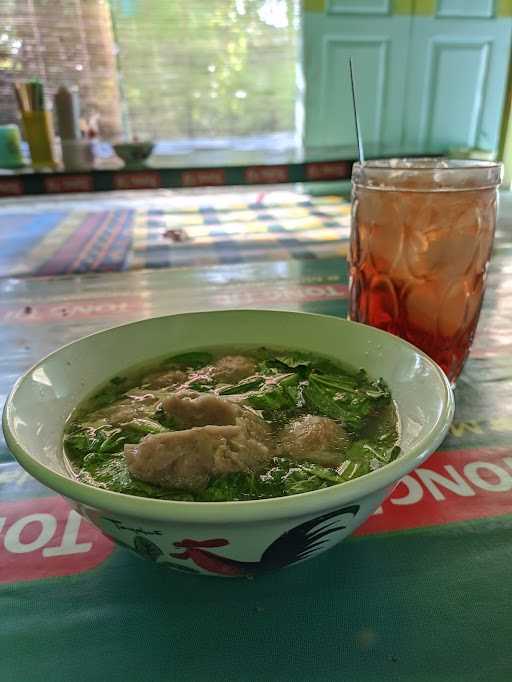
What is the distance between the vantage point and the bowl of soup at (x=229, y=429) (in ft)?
1.82

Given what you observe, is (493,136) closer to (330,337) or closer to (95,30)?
(95,30)

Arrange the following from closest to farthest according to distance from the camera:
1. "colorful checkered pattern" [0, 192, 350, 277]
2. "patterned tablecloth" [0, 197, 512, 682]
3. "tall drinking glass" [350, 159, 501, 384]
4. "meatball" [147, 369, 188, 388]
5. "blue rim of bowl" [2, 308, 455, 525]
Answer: "blue rim of bowl" [2, 308, 455, 525], "patterned tablecloth" [0, 197, 512, 682], "meatball" [147, 369, 188, 388], "tall drinking glass" [350, 159, 501, 384], "colorful checkered pattern" [0, 192, 350, 277]

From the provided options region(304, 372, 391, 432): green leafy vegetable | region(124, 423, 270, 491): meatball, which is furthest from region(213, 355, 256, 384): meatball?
region(124, 423, 270, 491): meatball

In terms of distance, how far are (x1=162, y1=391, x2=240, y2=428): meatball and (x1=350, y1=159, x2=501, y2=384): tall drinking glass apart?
1.79 ft

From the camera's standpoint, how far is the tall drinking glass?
3.59ft

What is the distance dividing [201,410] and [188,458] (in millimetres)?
139

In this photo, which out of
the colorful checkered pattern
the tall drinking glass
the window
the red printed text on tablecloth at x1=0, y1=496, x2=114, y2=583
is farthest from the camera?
the window

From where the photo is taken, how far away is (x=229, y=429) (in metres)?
0.77

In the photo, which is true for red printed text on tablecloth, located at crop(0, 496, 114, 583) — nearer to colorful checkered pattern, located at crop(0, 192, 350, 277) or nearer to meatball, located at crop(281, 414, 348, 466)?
meatball, located at crop(281, 414, 348, 466)

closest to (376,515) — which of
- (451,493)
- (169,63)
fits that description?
(451,493)

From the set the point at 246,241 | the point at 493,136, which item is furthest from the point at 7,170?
the point at 493,136

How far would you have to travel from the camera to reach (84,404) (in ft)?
2.93

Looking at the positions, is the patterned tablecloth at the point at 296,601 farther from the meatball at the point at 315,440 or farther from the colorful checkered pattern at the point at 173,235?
the colorful checkered pattern at the point at 173,235

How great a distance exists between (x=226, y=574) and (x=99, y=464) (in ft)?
0.82
